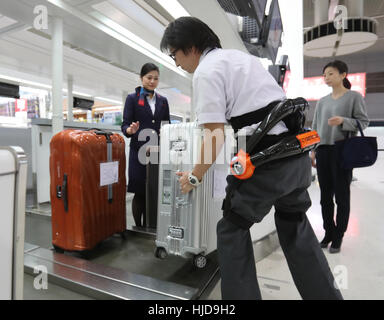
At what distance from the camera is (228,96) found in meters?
0.83

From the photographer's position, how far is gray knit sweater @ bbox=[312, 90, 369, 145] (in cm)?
165

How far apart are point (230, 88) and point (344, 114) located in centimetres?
129

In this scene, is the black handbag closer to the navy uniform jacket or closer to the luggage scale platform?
the luggage scale platform

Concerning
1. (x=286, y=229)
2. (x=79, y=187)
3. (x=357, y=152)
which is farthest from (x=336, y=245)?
(x=79, y=187)

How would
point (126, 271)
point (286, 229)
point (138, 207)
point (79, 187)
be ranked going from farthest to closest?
point (138, 207), point (79, 187), point (126, 271), point (286, 229)

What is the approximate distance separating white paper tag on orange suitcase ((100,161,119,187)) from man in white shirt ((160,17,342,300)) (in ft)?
2.90

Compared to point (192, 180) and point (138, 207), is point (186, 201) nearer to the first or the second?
point (192, 180)

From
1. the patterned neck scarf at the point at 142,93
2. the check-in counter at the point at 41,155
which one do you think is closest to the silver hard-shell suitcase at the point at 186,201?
the patterned neck scarf at the point at 142,93

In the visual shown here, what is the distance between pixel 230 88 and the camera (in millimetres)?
827

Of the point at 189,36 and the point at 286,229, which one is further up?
the point at 189,36

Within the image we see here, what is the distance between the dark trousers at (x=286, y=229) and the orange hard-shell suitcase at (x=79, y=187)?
99 centimetres

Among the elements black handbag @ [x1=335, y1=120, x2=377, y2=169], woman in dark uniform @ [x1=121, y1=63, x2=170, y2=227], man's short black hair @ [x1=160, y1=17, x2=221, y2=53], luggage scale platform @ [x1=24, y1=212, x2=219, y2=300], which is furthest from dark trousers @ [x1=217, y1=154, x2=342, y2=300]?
woman in dark uniform @ [x1=121, y1=63, x2=170, y2=227]

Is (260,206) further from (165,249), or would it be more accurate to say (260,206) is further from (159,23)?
(159,23)
